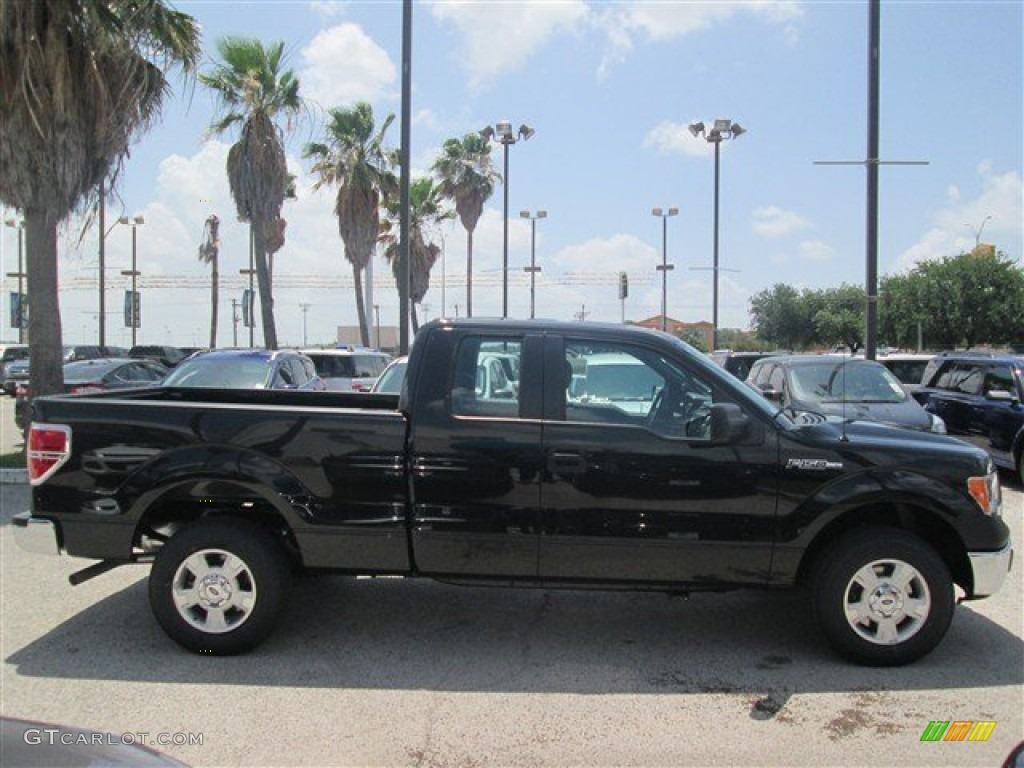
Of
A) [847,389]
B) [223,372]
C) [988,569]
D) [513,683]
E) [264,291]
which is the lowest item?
[513,683]

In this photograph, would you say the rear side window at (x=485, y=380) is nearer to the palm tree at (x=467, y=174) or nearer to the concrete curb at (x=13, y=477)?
the concrete curb at (x=13, y=477)

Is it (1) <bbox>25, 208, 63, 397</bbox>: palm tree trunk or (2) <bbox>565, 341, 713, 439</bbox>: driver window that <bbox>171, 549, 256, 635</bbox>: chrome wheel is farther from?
(1) <bbox>25, 208, 63, 397</bbox>: palm tree trunk

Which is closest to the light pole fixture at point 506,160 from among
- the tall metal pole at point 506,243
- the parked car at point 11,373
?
the tall metal pole at point 506,243

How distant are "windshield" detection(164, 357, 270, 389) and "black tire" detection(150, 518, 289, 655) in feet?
23.1

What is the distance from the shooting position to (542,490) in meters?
4.53

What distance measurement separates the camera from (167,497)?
4727mm

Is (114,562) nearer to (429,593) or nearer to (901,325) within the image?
(429,593)

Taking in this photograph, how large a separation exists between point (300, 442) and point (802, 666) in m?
3.08

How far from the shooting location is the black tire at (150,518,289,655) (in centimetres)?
462

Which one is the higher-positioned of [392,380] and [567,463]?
[392,380]

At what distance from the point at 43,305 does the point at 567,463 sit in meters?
9.87

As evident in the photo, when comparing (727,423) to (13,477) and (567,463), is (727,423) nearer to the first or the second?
(567,463)

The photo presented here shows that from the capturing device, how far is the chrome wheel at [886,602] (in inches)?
177

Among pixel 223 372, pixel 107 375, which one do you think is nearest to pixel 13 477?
pixel 223 372
